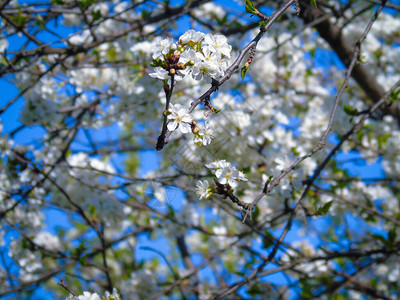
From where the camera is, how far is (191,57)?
1.26 m

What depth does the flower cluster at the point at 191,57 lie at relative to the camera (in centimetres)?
123

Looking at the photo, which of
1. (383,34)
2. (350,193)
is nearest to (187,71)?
(350,193)

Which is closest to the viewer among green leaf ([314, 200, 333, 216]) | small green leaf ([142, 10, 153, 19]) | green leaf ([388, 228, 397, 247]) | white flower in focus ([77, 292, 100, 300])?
white flower in focus ([77, 292, 100, 300])

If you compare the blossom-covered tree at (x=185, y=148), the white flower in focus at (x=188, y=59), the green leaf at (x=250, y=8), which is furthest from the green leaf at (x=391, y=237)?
the white flower in focus at (x=188, y=59)

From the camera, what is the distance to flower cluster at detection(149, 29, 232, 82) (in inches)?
48.3

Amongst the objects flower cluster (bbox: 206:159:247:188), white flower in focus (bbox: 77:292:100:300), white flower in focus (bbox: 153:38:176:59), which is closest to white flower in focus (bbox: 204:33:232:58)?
white flower in focus (bbox: 153:38:176:59)

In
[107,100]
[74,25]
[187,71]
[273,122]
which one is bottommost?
[187,71]

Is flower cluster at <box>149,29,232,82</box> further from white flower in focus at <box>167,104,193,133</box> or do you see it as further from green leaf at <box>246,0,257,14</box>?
green leaf at <box>246,0,257,14</box>

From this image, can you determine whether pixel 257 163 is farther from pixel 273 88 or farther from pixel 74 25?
pixel 74 25

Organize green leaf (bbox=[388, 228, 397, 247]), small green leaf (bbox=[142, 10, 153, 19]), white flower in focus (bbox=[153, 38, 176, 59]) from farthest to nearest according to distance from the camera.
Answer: small green leaf (bbox=[142, 10, 153, 19]) → green leaf (bbox=[388, 228, 397, 247]) → white flower in focus (bbox=[153, 38, 176, 59])

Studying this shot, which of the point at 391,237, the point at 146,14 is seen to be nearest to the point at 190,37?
the point at 391,237

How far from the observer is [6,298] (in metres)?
4.16

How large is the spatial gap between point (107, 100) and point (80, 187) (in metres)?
0.80

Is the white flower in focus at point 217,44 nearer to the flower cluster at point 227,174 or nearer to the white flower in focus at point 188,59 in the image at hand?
the white flower in focus at point 188,59
